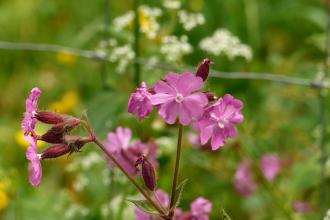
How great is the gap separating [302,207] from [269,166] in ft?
0.50

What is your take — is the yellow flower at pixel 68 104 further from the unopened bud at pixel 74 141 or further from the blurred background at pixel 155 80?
the unopened bud at pixel 74 141

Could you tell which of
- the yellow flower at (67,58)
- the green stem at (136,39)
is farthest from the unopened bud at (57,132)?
the yellow flower at (67,58)

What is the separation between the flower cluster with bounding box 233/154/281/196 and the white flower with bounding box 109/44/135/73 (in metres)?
0.46

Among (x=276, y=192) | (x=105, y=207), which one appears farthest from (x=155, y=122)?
(x=276, y=192)

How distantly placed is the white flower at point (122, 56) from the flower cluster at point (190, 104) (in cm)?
80

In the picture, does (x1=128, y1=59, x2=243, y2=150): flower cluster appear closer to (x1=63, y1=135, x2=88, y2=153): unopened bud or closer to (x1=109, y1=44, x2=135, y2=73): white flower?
(x1=63, y1=135, x2=88, y2=153): unopened bud

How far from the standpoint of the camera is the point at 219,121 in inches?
41.4

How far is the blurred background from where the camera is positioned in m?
Result: 1.87

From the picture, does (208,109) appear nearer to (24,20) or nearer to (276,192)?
(276,192)

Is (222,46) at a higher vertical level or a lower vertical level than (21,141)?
higher

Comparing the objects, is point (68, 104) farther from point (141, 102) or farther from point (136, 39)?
point (141, 102)

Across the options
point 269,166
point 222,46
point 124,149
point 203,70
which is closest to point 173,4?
point 222,46

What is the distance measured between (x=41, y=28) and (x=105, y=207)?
2.10 m

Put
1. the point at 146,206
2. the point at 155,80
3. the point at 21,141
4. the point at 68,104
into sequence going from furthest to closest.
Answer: the point at 68,104 < the point at 21,141 < the point at 155,80 < the point at 146,206
